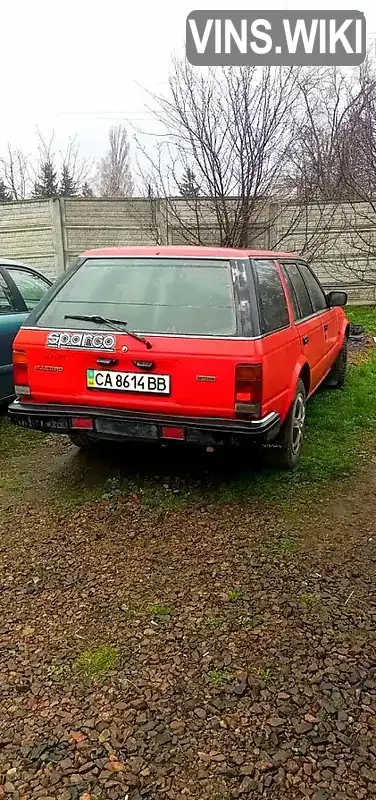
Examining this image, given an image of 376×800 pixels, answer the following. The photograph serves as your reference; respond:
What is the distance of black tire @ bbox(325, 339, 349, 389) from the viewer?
6418 millimetres

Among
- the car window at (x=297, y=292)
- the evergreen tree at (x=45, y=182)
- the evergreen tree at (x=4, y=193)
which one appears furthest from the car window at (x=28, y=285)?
the evergreen tree at (x=4, y=193)

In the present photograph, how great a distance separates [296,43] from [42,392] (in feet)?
27.3

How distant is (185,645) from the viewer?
7.78 ft

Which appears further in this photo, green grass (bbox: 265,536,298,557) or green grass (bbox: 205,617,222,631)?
green grass (bbox: 265,536,298,557)

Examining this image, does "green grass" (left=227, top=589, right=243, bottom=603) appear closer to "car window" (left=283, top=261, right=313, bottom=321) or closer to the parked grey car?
"car window" (left=283, top=261, right=313, bottom=321)

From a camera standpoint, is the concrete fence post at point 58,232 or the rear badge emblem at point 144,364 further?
the concrete fence post at point 58,232

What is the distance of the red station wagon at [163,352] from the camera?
3.32 meters

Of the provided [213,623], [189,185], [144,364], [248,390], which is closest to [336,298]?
[248,390]

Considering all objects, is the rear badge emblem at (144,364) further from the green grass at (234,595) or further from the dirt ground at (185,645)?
the green grass at (234,595)

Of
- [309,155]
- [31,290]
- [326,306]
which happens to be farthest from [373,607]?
[309,155]

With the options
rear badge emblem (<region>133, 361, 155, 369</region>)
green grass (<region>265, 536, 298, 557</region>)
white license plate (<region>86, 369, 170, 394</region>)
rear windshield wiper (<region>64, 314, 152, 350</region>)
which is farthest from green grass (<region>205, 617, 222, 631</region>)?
rear windshield wiper (<region>64, 314, 152, 350</region>)

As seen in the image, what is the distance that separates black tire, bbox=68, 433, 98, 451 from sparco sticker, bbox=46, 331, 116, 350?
1.02 m

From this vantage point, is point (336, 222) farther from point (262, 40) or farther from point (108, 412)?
point (108, 412)

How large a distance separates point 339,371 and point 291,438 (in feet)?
8.69
